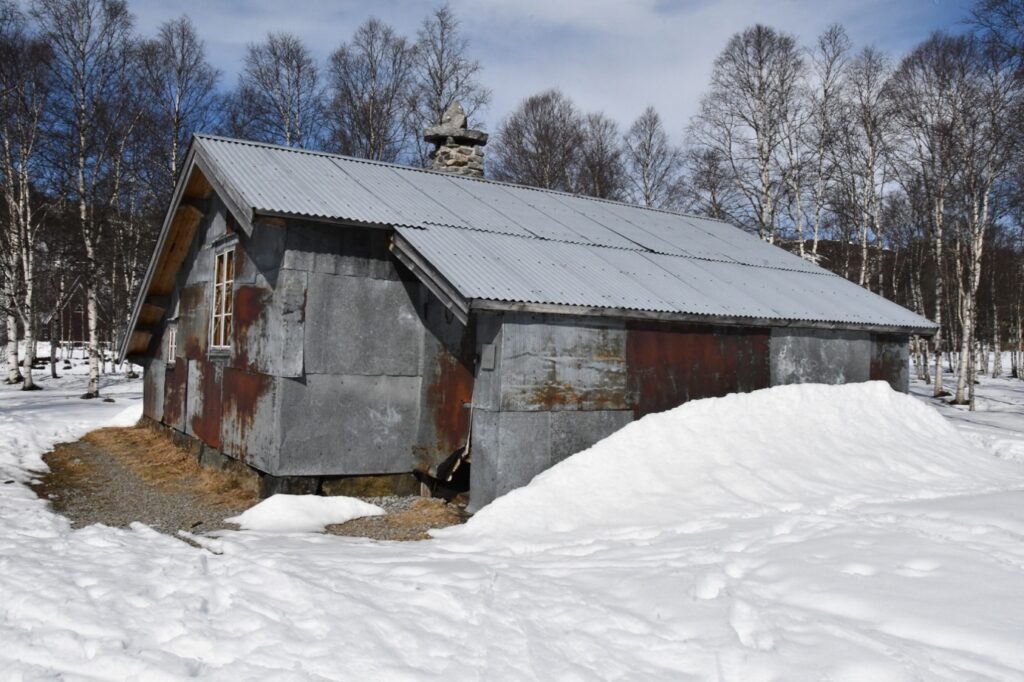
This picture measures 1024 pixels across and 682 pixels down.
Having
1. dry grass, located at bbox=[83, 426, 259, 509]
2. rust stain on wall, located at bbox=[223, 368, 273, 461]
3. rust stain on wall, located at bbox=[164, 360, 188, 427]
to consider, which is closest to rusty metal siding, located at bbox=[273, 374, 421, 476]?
rust stain on wall, located at bbox=[223, 368, 273, 461]

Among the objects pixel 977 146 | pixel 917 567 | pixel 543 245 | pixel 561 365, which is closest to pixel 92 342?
pixel 543 245

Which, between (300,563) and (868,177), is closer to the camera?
(300,563)

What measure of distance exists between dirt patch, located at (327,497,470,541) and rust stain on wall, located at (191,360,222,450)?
108 inches

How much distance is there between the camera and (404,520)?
6.93 meters

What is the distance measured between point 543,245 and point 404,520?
3729 millimetres

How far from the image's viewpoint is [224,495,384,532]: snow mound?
6.50 metres

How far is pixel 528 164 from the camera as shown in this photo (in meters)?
28.8

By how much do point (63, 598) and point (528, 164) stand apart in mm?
26501

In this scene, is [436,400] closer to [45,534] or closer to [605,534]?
[605,534]

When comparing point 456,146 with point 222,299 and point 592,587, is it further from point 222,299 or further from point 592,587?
point 592,587

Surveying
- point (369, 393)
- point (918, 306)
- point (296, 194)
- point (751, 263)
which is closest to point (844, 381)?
point (751, 263)

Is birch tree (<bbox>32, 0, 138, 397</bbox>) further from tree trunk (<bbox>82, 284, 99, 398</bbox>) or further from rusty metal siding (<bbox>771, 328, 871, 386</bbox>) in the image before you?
rusty metal siding (<bbox>771, 328, 871, 386</bbox>)

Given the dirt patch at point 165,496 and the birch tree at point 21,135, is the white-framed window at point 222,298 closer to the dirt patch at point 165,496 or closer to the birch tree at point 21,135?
the dirt patch at point 165,496

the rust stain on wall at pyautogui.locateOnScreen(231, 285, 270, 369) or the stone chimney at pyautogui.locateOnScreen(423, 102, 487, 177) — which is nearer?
the rust stain on wall at pyautogui.locateOnScreen(231, 285, 270, 369)
